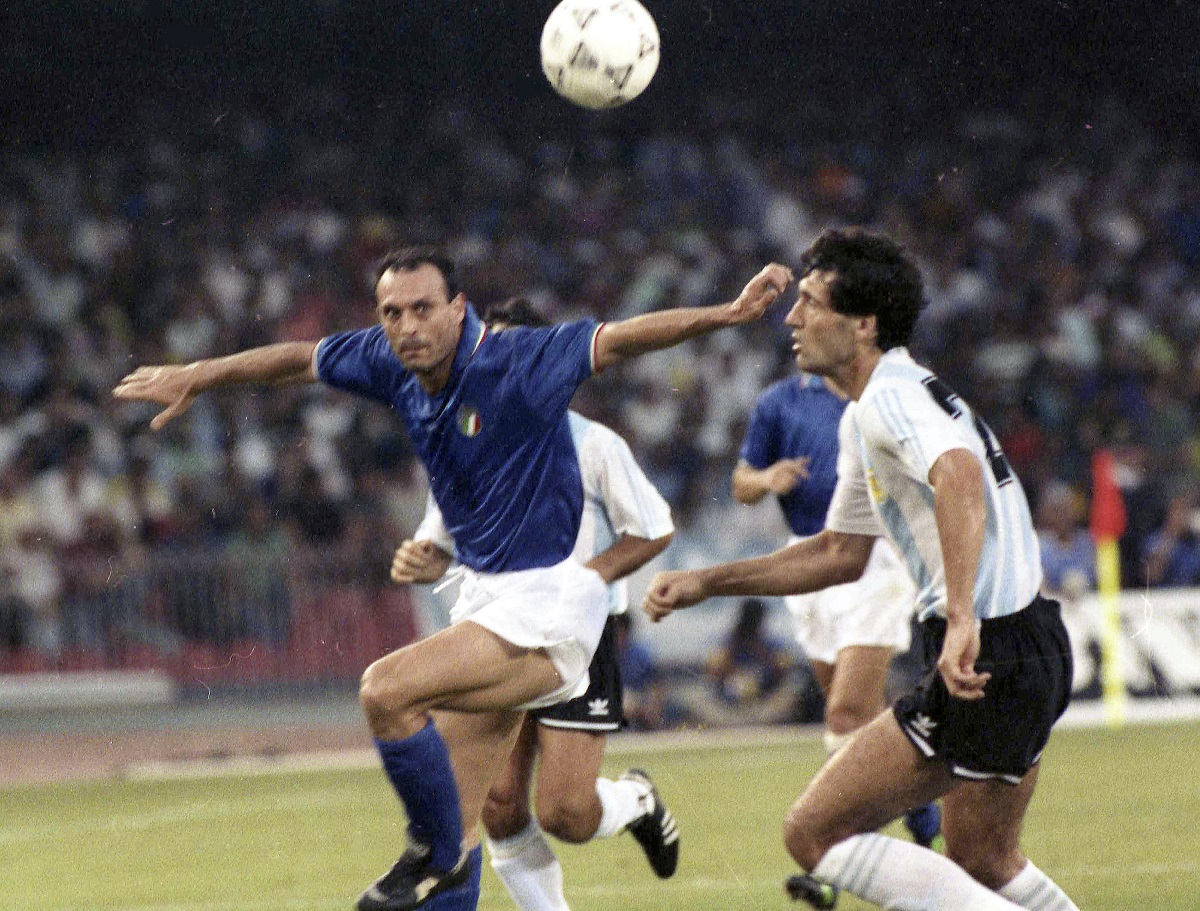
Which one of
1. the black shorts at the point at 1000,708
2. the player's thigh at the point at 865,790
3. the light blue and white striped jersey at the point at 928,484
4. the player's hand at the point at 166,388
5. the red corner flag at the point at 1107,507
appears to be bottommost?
the red corner flag at the point at 1107,507

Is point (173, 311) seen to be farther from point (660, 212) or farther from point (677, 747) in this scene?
point (677, 747)

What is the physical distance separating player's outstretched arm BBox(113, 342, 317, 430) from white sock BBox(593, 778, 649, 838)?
1.91 meters

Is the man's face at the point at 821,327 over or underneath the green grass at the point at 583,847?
over

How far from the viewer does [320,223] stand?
1767 cm

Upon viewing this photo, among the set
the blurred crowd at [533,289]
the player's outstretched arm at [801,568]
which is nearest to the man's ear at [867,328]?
the player's outstretched arm at [801,568]

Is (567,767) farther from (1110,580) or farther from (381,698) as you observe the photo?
(1110,580)

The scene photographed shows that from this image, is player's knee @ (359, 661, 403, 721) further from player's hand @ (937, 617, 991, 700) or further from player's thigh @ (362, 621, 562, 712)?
player's hand @ (937, 617, 991, 700)

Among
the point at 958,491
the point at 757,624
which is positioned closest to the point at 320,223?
the point at 757,624

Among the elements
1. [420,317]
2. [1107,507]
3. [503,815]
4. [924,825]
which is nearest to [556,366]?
[420,317]

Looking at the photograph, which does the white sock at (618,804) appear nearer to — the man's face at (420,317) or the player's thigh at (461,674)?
the player's thigh at (461,674)

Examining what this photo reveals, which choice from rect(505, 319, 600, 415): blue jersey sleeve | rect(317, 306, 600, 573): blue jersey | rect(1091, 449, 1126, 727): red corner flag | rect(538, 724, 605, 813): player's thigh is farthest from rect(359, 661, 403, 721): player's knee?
rect(1091, 449, 1126, 727): red corner flag

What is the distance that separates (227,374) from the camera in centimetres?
550

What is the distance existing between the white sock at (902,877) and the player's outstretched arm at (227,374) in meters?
2.08

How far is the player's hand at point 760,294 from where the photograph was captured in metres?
4.91
